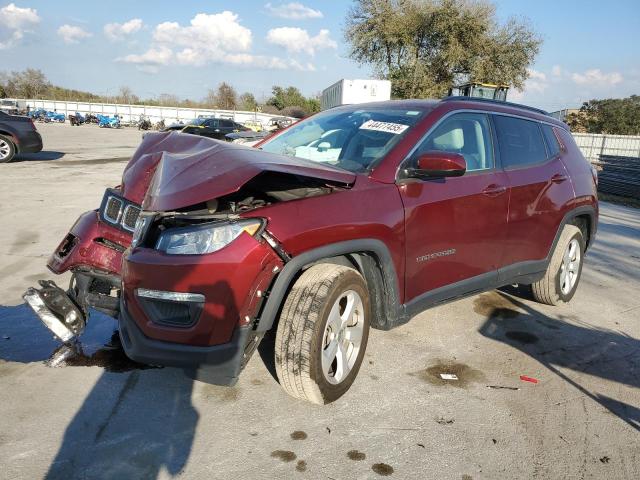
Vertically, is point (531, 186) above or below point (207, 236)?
above

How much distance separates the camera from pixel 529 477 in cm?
240

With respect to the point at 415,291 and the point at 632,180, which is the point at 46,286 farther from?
the point at 632,180

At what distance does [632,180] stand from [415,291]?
15.5 meters

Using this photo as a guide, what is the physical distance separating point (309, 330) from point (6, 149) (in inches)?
578

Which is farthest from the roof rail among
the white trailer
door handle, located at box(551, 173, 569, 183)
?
the white trailer

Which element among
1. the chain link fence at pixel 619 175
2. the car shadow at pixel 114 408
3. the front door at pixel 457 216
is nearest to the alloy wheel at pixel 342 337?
the front door at pixel 457 216

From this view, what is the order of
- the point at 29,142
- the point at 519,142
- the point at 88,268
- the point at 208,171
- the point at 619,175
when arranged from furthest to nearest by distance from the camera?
1. the point at 619,175
2. the point at 29,142
3. the point at 519,142
4. the point at 88,268
5. the point at 208,171

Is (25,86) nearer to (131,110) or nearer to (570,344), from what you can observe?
(131,110)

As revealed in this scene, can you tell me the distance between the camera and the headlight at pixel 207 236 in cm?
247

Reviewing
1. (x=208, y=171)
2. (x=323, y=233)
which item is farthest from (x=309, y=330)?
(x=208, y=171)

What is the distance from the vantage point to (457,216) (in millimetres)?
3439

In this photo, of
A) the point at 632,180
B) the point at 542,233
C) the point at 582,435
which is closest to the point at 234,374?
the point at 582,435

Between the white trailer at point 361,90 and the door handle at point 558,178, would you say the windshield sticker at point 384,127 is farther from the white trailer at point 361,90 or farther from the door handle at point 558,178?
the white trailer at point 361,90

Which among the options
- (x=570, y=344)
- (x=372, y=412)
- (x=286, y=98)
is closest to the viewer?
(x=372, y=412)
